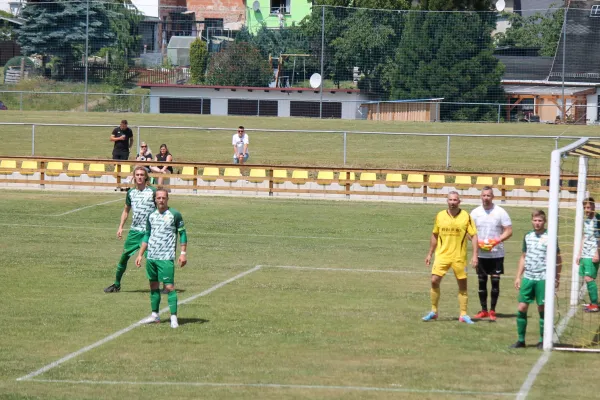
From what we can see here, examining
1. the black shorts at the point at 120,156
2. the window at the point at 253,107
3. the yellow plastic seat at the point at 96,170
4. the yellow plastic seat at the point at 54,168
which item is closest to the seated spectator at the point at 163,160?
the black shorts at the point at 120,156

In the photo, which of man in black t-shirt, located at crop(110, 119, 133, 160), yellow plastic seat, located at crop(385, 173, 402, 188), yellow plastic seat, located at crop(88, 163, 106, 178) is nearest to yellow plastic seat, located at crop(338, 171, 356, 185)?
yellow plastic seat, located at crop(385, 173, 402, 188)

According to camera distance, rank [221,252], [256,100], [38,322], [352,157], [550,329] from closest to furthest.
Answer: [550,329] → [38,322] → [221,252] → [352,157] → [256,100]

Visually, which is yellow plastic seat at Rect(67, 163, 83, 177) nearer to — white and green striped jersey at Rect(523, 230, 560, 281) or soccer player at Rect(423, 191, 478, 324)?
soccer player at Rect(423, 191, 478, 324)

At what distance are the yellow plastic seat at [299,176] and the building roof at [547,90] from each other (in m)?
24.3

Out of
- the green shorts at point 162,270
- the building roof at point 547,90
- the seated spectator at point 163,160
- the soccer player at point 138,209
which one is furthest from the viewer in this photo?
the building roof at point 547,90

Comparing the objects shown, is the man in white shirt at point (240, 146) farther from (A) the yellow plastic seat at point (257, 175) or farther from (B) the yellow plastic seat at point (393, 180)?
(B) the yellow plastic seat at point (393, 180)

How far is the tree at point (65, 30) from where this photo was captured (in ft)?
184

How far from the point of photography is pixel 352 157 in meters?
41.1

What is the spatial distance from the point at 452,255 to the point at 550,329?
77.7 inches

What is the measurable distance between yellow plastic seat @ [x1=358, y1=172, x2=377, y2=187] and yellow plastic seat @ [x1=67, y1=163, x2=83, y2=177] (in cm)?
985

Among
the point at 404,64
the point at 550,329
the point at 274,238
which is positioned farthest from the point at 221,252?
the point at 404,64

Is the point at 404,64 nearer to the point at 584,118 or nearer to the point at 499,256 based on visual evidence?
the point at 584,118

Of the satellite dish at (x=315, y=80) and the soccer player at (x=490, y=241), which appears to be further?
the satellite dish at (x=315, y=80)

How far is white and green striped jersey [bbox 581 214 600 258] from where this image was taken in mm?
14867
